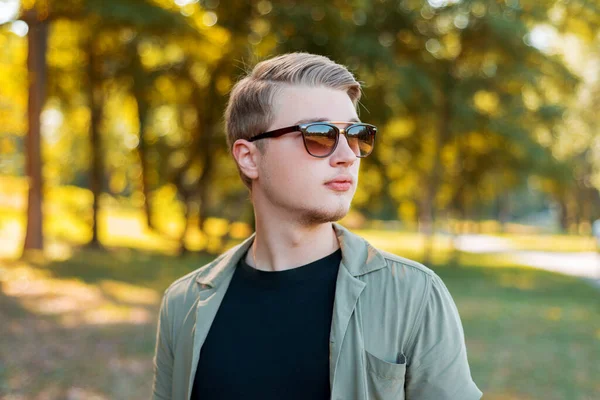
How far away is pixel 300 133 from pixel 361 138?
0.79ft

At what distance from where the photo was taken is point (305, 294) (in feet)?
7.55

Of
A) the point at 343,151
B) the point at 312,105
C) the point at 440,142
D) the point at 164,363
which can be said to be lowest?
the point at 164,363

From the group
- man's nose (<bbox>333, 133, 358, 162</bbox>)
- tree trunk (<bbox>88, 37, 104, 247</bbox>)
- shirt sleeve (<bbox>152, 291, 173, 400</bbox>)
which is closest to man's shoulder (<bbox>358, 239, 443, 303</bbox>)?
man's nose (<bbox>333, 133, 358, 162</bbox>)

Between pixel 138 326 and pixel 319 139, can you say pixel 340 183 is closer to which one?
pixel 319 139

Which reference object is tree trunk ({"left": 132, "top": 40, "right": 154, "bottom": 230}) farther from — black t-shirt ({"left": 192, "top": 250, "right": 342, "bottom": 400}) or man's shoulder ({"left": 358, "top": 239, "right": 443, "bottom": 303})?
man's shoulder ({"left": 358, "top": 239, "right": 443, "bottom": 303})

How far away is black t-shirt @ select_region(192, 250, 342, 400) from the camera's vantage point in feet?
7.13

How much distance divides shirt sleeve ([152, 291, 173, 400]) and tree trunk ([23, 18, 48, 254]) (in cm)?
1542

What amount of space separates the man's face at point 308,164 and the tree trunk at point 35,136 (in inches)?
614

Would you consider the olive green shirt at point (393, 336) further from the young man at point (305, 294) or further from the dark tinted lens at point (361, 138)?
the dark tinted lens at point (361, 138)

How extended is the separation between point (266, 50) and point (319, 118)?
498 inches

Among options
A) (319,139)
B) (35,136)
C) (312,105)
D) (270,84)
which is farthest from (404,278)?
(35,136)

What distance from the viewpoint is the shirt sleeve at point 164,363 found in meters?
2.51

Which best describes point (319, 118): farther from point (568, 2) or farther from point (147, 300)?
point (568, 2)

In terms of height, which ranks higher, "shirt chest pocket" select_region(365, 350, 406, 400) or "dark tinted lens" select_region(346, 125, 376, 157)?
"dark tinted lens" select_region(346, 125, 376, 157)
